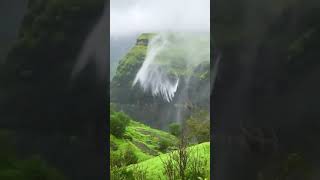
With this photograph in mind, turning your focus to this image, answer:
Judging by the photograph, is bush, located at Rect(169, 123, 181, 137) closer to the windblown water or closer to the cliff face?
the cliff face

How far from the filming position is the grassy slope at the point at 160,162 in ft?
19.7

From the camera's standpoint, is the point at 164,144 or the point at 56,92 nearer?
the point at 56,92

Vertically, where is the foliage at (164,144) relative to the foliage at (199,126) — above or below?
below

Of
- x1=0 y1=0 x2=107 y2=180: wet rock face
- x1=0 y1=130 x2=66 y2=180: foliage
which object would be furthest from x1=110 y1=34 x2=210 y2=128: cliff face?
x1=0 y1=130 x2=66 y2=180: foliage

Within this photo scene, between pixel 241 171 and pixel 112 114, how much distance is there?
8.09 ft

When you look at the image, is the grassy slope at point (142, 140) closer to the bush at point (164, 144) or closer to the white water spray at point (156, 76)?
the bush at point (164, 144)

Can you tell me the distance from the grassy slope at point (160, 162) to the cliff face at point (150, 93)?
489mm

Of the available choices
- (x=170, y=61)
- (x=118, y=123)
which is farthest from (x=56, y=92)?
(x=170, y=61)

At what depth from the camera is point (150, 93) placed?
6148 mm

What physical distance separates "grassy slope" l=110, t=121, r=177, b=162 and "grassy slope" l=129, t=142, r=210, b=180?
137 millimetres

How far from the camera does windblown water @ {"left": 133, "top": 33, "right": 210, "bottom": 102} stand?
6.07m

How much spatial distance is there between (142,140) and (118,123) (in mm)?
426

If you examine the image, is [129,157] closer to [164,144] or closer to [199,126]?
[164,144]

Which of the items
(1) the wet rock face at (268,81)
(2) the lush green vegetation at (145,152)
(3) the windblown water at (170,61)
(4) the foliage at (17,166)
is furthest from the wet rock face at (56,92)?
(3) the windblown water at (170,61)
